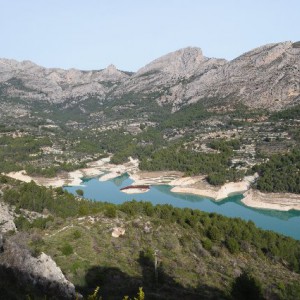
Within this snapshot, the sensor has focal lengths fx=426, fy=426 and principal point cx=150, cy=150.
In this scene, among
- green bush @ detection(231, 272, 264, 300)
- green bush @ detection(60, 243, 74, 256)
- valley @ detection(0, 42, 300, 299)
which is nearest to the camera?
green bush @ detection(231, 272, 264, 300)

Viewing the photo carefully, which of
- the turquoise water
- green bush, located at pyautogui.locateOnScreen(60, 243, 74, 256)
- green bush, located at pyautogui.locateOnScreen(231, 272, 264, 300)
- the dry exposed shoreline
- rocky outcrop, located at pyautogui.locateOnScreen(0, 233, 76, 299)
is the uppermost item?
rocky outcrop, located at pyautogui.locateOnScreen(0, 233, 76, 299)

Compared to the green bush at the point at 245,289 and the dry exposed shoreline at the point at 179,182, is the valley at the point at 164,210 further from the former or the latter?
the green bush at the point at 245,289

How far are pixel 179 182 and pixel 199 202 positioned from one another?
17.4 m

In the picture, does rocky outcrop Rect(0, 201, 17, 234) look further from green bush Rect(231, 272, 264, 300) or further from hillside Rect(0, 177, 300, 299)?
green bush Rect(231, 272, 264, 300)

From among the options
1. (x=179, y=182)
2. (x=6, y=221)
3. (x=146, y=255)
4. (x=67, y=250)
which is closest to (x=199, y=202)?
(x=179, y=182)

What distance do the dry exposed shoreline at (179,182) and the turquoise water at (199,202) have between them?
209 cm

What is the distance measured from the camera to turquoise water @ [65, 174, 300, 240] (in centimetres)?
8231

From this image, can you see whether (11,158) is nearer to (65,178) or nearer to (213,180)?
(65,178)

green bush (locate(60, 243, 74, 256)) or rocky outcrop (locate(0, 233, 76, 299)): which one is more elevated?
rocky outcrop (locate(0, 233, 76, 299))

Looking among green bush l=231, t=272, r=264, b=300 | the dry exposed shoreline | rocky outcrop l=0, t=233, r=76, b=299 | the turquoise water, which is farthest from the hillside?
the dry exposed shoreline

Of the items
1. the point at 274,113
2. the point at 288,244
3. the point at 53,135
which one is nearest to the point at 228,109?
the point at 274,113

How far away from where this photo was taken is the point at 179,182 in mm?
119125

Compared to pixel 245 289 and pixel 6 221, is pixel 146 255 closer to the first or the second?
pixel 245 289

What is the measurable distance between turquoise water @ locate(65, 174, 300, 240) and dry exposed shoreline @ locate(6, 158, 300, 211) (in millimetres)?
2093
